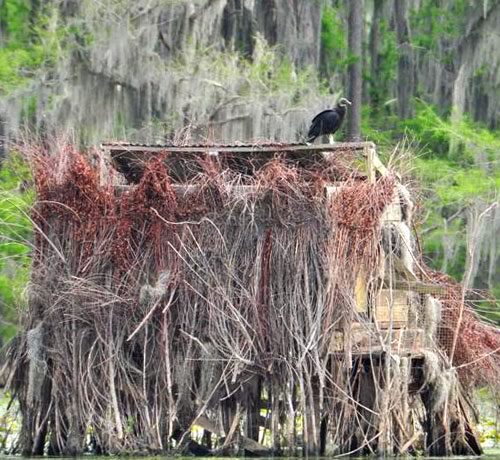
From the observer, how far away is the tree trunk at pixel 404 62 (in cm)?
4638

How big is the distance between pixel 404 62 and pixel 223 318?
25.3 metres

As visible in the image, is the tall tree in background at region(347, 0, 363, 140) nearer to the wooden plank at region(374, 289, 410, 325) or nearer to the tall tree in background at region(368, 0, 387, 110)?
the tall tree in background at region(368, 0, 387, 110)

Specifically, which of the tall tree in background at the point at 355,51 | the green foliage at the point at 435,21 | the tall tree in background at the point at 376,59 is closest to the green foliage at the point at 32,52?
the tall tree in background at the point at 355,51

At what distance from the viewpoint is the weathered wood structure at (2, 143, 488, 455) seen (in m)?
22.6

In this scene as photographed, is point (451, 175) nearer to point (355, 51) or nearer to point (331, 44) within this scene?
point (355, 51)

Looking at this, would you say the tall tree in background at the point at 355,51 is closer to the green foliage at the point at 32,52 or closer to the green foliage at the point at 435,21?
the green foliage at the point at 435,21

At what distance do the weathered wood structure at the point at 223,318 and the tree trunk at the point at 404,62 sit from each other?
22817 millimetres

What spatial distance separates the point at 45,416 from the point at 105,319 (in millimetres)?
1441

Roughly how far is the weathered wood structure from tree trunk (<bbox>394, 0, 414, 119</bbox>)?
74.9ft

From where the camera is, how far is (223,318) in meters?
22.7

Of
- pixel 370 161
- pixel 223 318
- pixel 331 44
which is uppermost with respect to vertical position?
pixel 331 44

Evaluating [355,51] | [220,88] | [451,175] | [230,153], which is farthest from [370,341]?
[355,51]

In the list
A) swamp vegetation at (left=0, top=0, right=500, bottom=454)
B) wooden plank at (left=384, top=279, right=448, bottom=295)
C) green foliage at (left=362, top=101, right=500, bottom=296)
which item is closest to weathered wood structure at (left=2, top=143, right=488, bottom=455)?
wooden plank at (left=384, top=279, right=448, bottom=295)

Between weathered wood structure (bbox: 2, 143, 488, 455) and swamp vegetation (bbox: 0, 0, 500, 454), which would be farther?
swamp vegetation (bbox: 0, 0, 500, 454)
